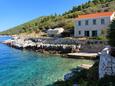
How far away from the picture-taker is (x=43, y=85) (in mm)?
22125

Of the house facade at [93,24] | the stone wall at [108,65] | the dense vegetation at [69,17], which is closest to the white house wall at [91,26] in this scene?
the house facade at [93,24]

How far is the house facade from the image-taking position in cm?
5062

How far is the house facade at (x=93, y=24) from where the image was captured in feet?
Answer: 166

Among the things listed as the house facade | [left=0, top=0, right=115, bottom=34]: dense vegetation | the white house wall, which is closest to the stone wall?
the house facade

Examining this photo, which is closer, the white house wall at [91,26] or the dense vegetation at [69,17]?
the white house wall at [91,26]

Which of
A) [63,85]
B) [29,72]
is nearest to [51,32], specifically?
[29,72]

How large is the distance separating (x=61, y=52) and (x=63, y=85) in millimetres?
26760

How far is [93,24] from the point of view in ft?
173

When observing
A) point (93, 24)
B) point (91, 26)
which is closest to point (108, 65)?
point (93, 24)

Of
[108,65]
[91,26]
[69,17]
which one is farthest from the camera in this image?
[69,17]

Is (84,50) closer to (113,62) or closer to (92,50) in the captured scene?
(92,50)

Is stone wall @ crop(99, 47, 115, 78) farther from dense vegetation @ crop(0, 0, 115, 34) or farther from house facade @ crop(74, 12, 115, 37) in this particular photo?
dense vegetation @ crop(0, 0, 115, 34)

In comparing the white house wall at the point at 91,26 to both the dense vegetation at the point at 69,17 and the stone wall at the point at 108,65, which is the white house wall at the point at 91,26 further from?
the stone wall at the point at 108,65

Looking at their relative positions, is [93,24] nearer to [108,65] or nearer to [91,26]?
[91,26]
